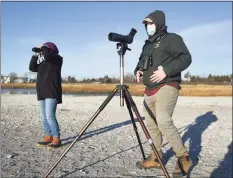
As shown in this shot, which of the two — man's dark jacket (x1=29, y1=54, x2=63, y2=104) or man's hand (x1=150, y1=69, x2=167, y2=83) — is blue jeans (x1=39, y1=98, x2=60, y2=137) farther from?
man's hand (x1=150, y1=69, x2=167, y2=83)

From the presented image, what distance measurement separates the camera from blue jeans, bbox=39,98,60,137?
4.43 meters

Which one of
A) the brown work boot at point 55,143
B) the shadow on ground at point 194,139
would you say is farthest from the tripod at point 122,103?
the shadow on ground at point 194,139

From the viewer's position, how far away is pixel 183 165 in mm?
4344

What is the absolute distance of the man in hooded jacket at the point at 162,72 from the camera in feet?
12.4

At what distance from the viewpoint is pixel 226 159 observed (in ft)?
20.3

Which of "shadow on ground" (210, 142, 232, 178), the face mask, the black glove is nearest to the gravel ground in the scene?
"shadow on ground" (210, 142, 232, 178)

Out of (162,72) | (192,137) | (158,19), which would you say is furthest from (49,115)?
(192,137)

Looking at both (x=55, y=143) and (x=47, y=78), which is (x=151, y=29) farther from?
(x=55, y=143)

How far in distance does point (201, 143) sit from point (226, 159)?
49.1 inches

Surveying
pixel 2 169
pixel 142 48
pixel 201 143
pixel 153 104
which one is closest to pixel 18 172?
pixel 2 169

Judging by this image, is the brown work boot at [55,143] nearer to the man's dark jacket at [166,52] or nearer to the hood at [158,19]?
the man's dark jacket at [166,52]

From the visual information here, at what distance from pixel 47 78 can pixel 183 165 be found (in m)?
2.07

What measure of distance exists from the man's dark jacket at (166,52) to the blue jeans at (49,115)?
1299 millimetres

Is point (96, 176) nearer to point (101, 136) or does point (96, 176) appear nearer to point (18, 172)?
point (18, 172)
